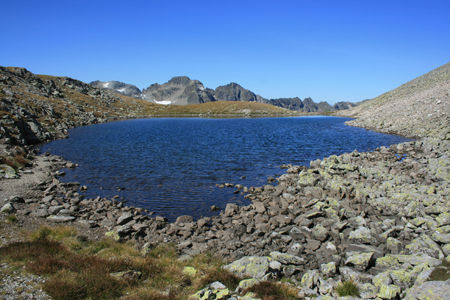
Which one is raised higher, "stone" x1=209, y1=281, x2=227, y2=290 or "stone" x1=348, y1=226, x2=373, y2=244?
"stone" x1=348, y1=226, x2=373, y2=244

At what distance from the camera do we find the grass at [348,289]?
10.9 m

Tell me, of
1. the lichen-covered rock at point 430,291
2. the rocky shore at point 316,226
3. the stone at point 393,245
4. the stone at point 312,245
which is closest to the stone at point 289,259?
the rocky shore at point 316,226

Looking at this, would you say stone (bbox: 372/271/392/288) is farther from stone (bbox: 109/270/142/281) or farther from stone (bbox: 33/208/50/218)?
stone (bbox: 33/208/50/218)

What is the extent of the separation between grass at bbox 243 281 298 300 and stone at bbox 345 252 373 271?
3.52 m

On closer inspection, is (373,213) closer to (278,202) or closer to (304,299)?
(278,202)

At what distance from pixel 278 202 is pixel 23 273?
18021mm

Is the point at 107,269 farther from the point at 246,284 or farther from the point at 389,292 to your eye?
the point at 389,292

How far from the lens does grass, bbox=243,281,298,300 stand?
10.7 meters

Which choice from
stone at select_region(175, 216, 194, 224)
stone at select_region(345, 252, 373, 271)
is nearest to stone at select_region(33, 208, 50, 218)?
stone at select_region(175, 216, 194, 224)

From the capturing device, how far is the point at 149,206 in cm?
2491

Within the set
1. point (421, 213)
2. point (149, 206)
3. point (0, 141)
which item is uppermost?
point (0, 141)

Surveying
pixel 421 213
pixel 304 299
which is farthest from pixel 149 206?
pixel 421 213

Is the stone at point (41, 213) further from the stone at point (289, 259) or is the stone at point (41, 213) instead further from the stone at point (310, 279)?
the stone at point (310, 279)

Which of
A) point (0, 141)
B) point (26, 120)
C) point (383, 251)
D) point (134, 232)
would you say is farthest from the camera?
point (26, 120)
